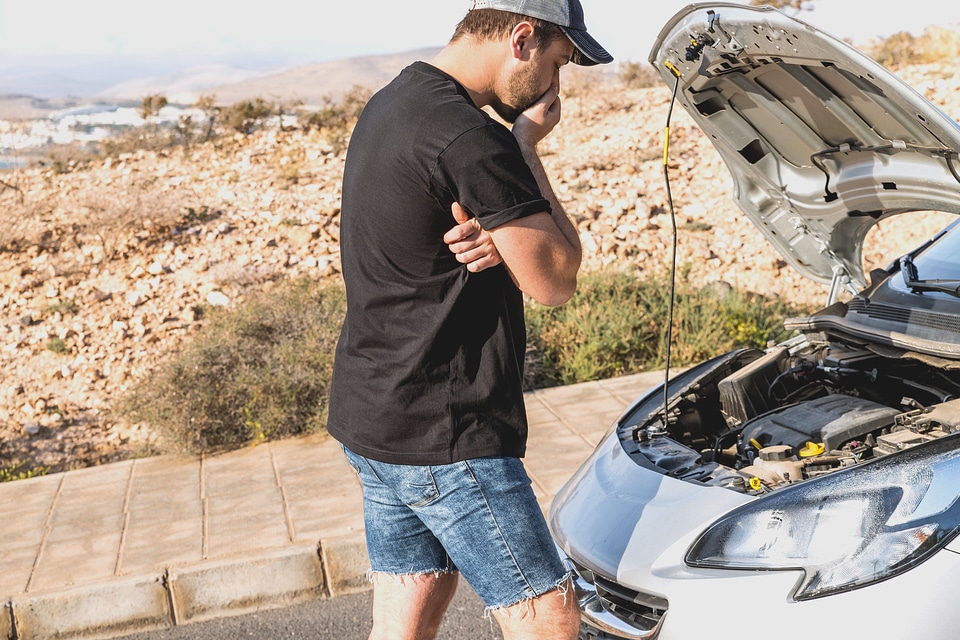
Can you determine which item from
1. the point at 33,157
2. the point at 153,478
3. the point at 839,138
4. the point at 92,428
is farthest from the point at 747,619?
the point at 33,157

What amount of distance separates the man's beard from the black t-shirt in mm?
143

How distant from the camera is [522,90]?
228 centimetres

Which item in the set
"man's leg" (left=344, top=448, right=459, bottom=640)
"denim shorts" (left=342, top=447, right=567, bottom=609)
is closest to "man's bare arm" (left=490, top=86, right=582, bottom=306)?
"denim shorts" (left=342, top=447, right=567, bottom=609)

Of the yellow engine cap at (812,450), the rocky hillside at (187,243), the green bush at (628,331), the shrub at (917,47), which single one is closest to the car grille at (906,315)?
the yellow engine cap at (812,450)

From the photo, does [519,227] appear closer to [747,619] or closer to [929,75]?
[747,619]

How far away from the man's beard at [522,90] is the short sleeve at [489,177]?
0.75 feet

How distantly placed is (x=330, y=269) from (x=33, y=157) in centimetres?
722

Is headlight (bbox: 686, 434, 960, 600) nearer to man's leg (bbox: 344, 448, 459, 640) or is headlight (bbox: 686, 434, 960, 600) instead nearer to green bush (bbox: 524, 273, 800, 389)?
man's leg (bbox: 344, 448, 459, 640)

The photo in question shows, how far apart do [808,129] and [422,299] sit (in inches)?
78.1

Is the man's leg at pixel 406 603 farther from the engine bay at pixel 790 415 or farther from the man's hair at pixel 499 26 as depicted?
the man's hair at pixel 499 26

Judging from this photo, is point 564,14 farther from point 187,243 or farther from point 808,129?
point 187,243

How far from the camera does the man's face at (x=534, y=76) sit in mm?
2248

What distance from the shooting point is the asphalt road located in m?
3.80

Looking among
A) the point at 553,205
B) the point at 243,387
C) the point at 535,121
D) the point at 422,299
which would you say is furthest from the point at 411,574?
the point at 243,387
